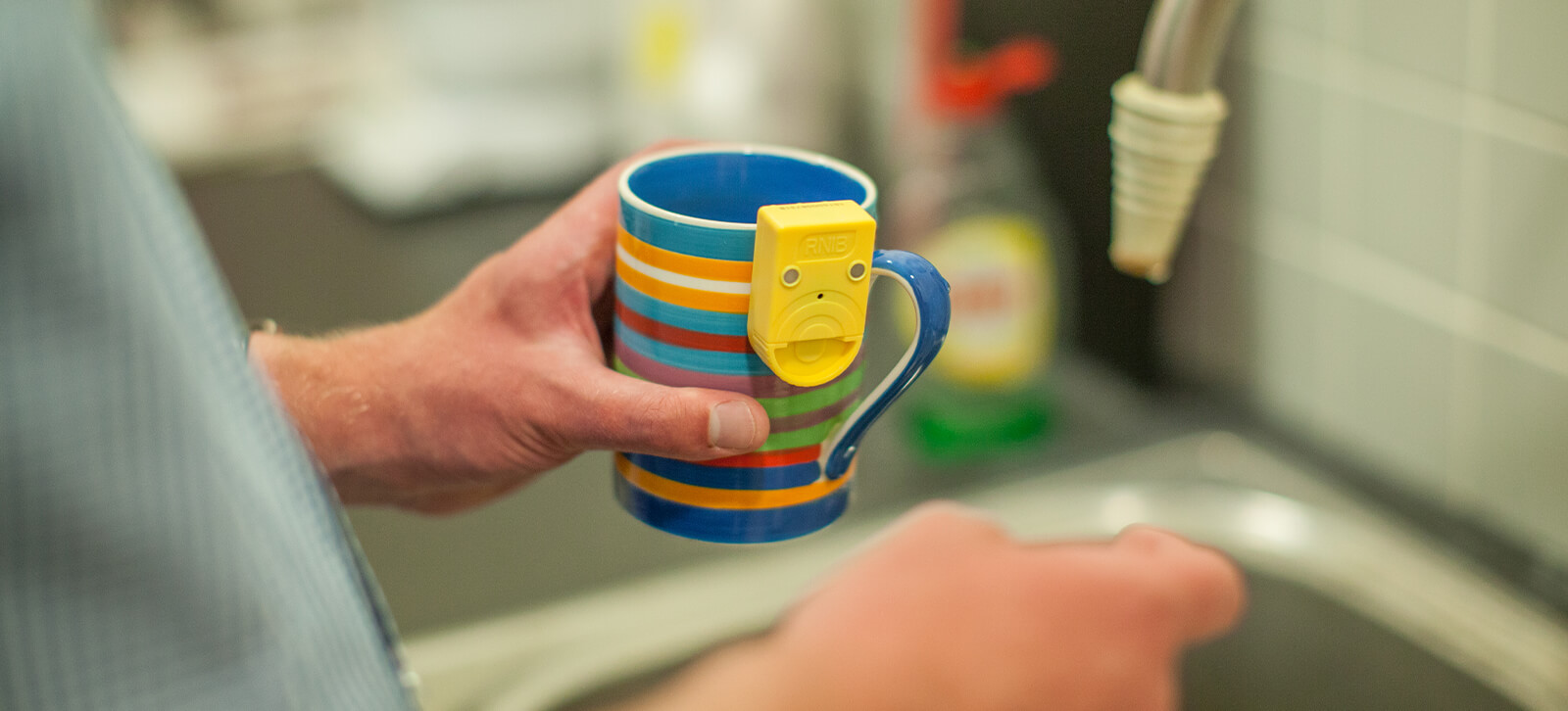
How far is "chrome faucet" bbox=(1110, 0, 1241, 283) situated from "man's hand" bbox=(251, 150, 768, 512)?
165 millimetres

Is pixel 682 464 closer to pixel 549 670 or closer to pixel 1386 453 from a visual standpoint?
pixel 549 670

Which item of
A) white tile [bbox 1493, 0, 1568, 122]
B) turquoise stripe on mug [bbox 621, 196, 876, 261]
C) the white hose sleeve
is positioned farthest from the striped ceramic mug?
white tile [bbox 1493, 0, 1568, 122]

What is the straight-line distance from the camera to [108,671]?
0.19m

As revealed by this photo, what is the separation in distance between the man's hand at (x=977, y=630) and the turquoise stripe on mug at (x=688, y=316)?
101 millimetres

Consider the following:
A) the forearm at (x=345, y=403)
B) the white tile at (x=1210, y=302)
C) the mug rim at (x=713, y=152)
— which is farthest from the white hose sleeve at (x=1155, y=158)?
the white tile at (x=1210, y=302)

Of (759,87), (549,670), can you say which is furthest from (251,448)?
(759,87)

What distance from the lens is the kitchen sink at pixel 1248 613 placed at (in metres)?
0.50

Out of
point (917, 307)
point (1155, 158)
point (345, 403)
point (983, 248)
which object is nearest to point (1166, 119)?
point (1155, 158)

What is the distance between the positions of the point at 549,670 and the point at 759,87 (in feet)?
1.89

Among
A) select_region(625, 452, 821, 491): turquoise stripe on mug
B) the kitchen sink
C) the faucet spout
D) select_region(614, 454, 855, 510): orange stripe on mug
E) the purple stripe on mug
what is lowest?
the kitchen sink

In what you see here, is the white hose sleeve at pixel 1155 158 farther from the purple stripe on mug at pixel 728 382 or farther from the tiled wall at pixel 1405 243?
the tiled wall at pixel 1405 243

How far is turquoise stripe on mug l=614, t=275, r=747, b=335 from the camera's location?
0.30 metres

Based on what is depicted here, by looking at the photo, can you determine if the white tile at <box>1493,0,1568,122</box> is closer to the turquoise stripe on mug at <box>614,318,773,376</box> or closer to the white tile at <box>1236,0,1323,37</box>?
the white tile at <box>1236,0,1323,37</box>

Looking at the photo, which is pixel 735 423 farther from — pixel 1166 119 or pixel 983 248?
pixel 983 248
